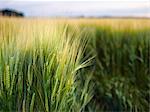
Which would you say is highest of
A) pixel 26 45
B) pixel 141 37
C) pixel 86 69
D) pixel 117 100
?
pixel 26 45

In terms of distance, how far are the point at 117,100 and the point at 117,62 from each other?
0.51m

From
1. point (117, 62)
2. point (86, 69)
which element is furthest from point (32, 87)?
point (117, 62)

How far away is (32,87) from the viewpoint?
142 cm

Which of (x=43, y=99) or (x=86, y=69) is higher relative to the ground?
(x=43, y=99)

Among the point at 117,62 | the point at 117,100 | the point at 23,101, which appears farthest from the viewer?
the point at 117,62

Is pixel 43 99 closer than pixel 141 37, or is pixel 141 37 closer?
pixel 43 99

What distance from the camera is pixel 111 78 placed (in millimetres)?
3674

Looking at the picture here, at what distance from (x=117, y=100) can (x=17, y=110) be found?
2.22 m

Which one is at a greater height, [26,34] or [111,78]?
[26,34]

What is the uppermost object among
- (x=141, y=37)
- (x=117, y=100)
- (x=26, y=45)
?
(x=26, y=45)

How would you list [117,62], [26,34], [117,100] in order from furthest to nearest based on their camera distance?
[117,62] → [117,100] → [26,34]

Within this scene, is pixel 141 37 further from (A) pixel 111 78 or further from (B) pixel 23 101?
(B) pixel 23 101

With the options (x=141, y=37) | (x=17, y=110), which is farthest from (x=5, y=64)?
(x=141, y=37)

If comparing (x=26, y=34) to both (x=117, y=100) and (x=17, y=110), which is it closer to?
(x=17, y=110)
